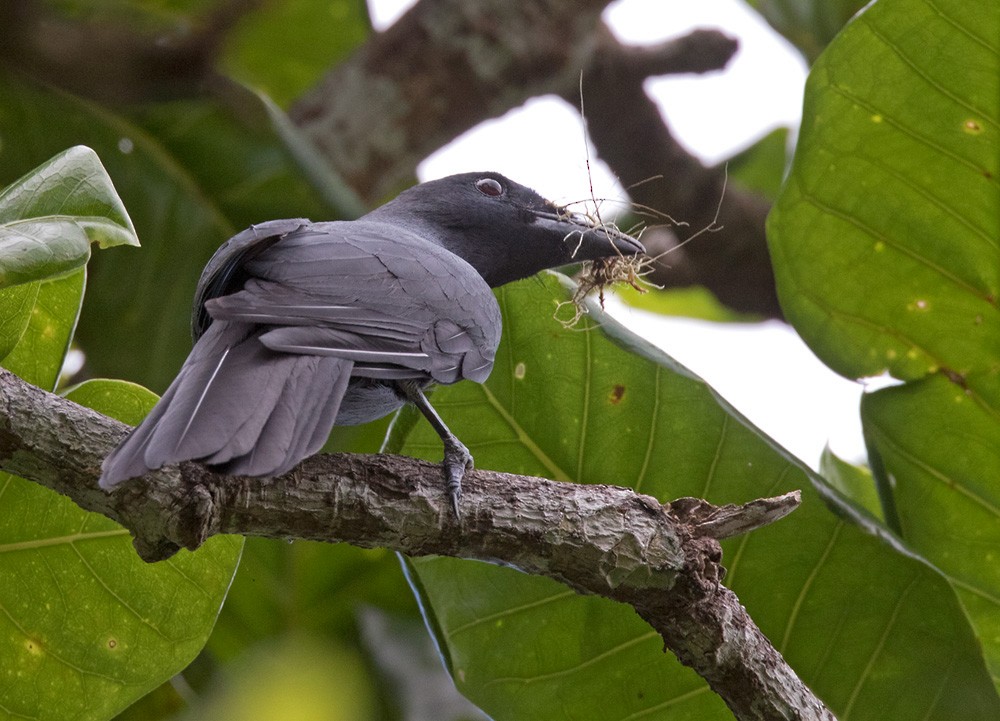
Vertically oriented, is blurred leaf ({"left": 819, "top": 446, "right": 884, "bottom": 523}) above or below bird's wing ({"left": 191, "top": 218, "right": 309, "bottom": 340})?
below

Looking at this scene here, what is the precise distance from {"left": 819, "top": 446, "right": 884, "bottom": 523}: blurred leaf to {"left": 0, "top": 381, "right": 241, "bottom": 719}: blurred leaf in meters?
1.68

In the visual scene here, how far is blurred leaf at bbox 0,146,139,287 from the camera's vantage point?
6.16ft

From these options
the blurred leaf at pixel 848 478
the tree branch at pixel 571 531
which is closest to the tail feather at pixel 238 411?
the tree branch at pixel 571 531

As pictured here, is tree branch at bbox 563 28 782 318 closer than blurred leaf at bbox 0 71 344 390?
No

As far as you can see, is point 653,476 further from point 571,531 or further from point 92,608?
point 92,608

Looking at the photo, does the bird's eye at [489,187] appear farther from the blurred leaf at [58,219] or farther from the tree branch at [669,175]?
the tree branch at [669,175]

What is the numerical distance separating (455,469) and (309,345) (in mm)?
335

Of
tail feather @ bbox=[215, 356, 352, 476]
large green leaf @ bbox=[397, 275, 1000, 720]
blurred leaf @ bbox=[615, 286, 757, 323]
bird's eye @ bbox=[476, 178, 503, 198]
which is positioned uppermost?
tail feather @ bbox=[215, 356, 352, 476]

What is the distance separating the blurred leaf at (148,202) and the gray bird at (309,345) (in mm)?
1150

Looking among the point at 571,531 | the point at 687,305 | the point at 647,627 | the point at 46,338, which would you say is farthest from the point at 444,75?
the point at 571,531

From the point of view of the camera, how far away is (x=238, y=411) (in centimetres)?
178

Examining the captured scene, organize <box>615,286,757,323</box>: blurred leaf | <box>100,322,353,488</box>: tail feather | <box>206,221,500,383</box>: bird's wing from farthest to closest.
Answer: <box>615,286,757,323</box>: blurred leaf
<box>206,221,500,383</box>: bird's wing
<box>100,322,353,488</box>: tail feather

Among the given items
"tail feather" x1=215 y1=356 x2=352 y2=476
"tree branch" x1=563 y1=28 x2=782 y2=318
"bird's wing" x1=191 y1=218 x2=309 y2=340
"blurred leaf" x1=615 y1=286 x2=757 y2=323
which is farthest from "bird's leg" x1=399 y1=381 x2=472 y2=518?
"blurred leaf" x1=615 y1=286 x2=757 y2=323

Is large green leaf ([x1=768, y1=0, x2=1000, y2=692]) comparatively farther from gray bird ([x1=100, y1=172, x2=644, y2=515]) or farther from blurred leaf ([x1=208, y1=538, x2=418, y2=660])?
blurred leaf ([x1=208, y1=538, x2=418, y2=660])
